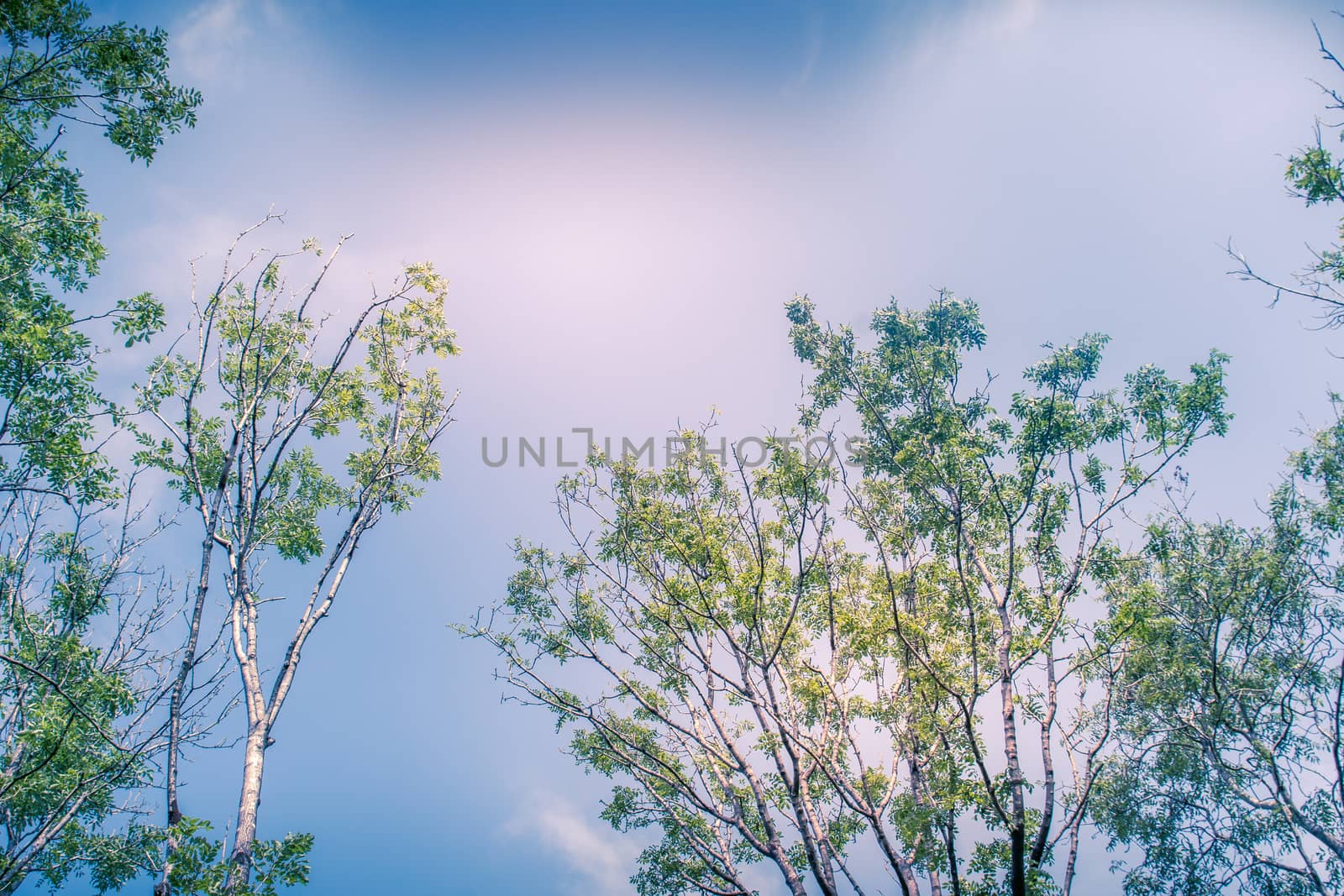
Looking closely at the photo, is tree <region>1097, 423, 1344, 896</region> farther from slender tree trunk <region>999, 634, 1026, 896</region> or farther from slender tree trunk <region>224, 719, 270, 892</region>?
slender tree trunk <region>224, 719, 270, 892</region>

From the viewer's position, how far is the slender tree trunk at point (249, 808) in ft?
17.6

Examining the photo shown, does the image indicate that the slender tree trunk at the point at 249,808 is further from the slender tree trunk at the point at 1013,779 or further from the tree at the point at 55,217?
the slender tree trunk at the point at 1013,779

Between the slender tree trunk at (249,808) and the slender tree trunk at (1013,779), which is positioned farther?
the slender tree trunk at (1013,779)

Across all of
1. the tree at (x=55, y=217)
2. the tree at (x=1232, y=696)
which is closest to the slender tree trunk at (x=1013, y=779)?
the tree at (x=1232, y=696)

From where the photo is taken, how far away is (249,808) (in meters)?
5.87

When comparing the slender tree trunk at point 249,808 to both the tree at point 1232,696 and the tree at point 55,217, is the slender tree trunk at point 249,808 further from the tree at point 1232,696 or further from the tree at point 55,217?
the tree at point 1232,696

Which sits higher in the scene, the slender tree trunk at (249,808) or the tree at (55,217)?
the tree at (55,217)

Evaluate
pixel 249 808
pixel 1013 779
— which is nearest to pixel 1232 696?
pixel 1013 779

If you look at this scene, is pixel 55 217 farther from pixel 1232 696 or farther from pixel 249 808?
pixel 1232 696

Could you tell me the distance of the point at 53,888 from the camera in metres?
10.2

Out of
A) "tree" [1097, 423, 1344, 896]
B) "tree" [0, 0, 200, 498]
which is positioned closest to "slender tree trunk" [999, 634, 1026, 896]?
"tree" [1097, 423, 1344, 896]

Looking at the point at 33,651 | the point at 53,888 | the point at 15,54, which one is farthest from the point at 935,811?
the point at 53,888

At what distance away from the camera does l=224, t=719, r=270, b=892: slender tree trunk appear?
5.37 meters

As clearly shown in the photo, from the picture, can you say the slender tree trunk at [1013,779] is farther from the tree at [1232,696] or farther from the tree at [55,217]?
the tree at [55,217]
